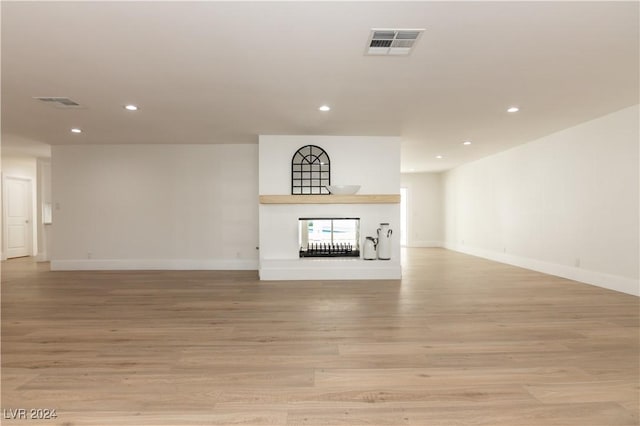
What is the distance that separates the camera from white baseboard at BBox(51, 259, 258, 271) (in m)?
6.93

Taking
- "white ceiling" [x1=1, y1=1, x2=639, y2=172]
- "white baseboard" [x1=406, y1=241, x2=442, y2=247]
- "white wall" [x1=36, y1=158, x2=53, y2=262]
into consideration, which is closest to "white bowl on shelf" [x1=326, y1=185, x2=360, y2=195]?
"white ceiling" [x1=1, y1=1, x2=639, y2=172]

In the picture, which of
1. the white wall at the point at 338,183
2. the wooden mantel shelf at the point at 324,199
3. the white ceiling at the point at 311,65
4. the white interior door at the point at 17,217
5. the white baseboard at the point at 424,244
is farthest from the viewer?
the white baseboard at the point at 424,244

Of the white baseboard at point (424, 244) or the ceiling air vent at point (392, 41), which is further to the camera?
the white baseboard at point (424, 244)

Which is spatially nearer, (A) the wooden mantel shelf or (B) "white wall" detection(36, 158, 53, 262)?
(A) the wooden mantel shelf

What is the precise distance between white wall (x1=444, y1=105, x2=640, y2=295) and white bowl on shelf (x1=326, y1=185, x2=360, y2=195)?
340 cm

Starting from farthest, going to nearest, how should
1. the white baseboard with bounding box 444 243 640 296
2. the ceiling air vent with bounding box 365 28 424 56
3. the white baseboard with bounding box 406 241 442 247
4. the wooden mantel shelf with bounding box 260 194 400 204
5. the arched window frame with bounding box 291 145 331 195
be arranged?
the white baseboard with bounding box 406 241 442 247 → the arched window frame with bounding box 291 145 331 195 → the wooden mantel shelf with bounding box 260 194 400 204 → the white baseboard with bounding box 444 243 640 296 → the ceiling air vent with bounding box 365 28 424 56

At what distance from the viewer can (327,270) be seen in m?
5.86

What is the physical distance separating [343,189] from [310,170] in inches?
27.5

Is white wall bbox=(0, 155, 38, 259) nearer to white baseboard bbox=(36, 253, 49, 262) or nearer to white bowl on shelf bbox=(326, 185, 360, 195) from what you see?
white baseboard bbox=(36, 253, 49, 262)

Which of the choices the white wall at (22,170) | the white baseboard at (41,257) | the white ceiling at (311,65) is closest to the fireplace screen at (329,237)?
the white ceiling at (311,65)

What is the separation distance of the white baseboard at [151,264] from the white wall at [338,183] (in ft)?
3.88

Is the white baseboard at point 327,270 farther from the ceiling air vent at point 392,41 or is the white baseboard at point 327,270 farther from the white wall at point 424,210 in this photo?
the white wall at point 424,210

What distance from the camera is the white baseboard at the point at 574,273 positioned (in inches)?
183

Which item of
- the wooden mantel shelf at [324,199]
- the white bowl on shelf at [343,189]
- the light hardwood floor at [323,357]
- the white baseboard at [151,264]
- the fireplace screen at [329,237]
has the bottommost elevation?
the light hardwood floor at [323,357]
